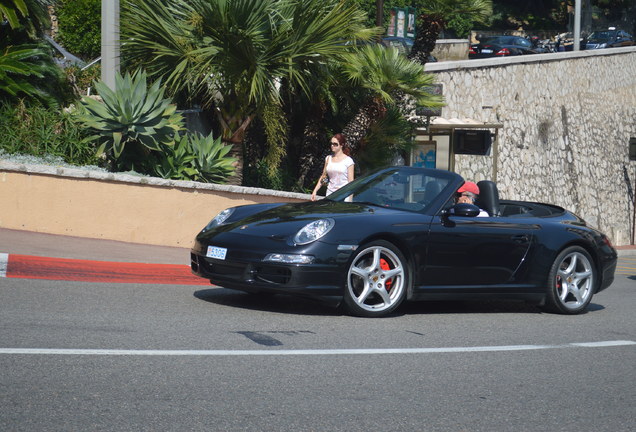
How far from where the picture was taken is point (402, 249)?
323 inches

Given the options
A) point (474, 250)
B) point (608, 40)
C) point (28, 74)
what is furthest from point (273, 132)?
point (608, 40)

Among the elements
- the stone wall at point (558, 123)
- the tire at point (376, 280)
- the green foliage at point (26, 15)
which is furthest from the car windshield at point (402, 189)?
the stone wall at point (558, 123)

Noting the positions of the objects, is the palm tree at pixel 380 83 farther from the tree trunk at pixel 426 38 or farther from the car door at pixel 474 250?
the car door at pixel 474 250

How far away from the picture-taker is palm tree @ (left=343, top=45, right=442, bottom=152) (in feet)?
53.7

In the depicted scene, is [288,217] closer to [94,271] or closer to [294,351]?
[294,351]

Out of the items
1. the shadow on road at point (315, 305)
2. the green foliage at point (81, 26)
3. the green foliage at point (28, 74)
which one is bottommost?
the shadow on road at point (315, 305)

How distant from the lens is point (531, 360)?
270 inches

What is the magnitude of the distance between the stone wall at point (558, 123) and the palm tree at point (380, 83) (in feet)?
19.3

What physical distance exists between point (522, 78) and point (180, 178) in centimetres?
1584

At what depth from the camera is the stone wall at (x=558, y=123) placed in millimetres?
24844

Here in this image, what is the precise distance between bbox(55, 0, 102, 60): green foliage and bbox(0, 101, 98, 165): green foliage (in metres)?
14.4

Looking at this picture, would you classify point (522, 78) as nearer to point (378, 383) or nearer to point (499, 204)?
point (499, 204)

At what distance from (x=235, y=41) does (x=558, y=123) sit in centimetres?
1748

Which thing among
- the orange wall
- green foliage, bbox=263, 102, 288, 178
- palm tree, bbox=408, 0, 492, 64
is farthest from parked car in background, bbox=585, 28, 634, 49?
the orange wall
